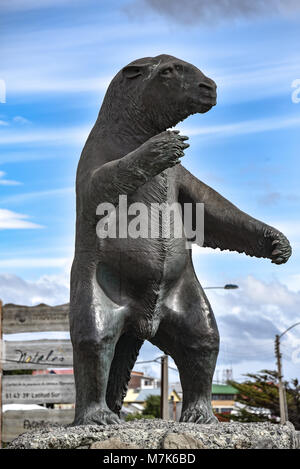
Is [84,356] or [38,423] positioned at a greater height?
[84,356]

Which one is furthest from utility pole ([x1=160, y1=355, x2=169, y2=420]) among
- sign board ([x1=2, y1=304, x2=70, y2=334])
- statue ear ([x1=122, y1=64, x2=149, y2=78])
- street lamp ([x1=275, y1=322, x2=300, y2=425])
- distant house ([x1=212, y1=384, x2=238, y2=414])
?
distant house ([x1=212, y1=384, x2=238, y2=414])

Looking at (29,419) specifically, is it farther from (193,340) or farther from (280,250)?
(280,250)

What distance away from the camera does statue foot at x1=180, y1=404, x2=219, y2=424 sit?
415cm

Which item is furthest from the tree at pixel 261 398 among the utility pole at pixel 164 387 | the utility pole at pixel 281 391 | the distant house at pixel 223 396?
the distant house at pixel 223 396

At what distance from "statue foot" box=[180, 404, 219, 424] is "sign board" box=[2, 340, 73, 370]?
28.2ft

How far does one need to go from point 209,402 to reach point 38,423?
8.97m

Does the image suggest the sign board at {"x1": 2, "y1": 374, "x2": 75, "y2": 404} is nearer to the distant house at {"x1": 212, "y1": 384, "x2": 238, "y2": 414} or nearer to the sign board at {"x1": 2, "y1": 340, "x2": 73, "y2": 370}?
the sign board at {"x1": 2, "y1": 340, "x2": 73, "y2": 370}

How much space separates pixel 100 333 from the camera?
401 cm

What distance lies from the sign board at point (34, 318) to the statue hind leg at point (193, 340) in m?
8.90

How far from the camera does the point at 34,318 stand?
44.0 ft

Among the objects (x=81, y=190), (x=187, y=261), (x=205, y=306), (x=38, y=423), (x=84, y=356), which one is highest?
(x=81, y=190)
